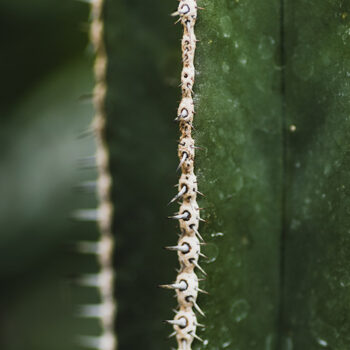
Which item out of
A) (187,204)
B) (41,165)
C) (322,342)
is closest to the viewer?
(187,204)

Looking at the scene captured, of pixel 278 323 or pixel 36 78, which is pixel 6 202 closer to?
pixel 36 78

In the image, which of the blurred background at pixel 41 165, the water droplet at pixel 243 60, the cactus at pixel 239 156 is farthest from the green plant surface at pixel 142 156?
the blurred background at pixel 41 165

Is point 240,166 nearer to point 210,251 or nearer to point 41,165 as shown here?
point 210,251

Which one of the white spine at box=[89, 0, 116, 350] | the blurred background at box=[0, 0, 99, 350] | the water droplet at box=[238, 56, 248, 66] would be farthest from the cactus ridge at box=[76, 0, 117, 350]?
the blurred background at box=[0, 0, 99, 350]

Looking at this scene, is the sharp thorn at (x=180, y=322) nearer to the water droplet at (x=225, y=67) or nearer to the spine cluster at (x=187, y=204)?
the spine cluster at (x=187, y=204)

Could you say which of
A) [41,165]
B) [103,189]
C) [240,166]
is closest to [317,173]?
[240,166]

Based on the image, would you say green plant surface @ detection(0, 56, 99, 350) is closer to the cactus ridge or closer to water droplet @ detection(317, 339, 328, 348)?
the cactus ridge

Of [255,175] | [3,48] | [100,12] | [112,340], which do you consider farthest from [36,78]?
[255,175]
